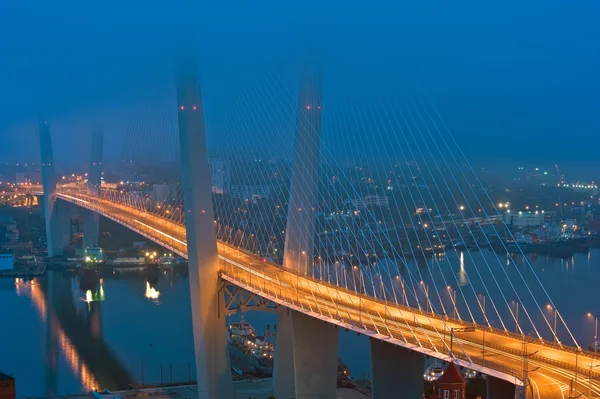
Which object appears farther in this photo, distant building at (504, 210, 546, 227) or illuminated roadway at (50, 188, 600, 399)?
distant building at (504, 210, 546, 227)

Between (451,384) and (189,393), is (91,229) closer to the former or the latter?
(189,393)

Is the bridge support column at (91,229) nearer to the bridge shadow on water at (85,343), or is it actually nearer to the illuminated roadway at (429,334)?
the bridge shadow on water at (85,343)

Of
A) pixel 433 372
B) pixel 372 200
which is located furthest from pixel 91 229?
pixel 433 372

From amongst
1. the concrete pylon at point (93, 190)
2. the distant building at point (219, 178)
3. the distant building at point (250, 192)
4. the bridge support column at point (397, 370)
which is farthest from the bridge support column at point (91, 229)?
the bridge support column at point (397, 370)

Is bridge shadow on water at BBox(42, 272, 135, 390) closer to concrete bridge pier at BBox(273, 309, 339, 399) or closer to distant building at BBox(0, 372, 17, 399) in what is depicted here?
distant building at BBox(0, 372, 17, 399)

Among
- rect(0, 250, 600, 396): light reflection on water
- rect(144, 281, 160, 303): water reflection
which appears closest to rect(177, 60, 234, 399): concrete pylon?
rect(0, 250, 600, 396): light reflection on water

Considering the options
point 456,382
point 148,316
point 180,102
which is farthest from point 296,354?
point 148,316
